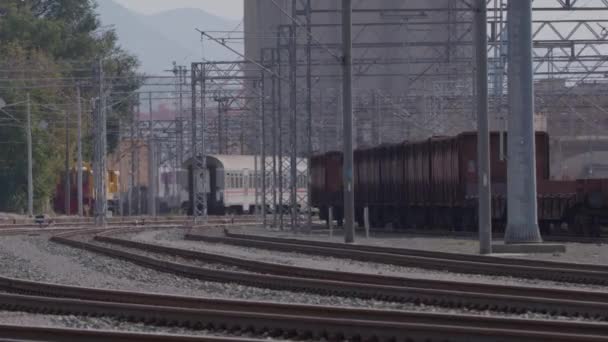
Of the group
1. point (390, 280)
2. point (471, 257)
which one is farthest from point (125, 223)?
point (390, 280)

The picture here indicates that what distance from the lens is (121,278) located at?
22641 millimetres

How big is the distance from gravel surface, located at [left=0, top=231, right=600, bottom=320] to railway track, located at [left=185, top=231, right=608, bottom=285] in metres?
4.17

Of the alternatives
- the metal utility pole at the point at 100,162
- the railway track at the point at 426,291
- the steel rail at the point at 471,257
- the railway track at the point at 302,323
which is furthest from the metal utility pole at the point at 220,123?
the railway track at the point at 302,323

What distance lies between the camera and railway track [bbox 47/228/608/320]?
46.8ft

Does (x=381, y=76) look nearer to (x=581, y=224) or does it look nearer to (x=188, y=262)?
(x=581, y=224)

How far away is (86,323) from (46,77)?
216 feet

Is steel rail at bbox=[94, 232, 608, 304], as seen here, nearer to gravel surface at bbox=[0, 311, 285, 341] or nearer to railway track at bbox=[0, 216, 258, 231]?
gravel surface at bbox=[0, 311, 285, 341]

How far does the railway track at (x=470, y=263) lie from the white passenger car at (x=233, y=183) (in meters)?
36.8

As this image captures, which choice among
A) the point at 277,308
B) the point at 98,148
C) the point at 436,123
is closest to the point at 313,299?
the point at 277,308

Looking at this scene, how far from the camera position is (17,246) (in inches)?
1414

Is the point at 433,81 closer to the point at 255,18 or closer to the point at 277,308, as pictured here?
the point at 255,18

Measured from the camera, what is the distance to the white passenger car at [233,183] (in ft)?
234

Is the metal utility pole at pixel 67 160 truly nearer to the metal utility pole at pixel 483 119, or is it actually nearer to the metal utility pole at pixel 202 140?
the metal utility pole at pixel 202 140

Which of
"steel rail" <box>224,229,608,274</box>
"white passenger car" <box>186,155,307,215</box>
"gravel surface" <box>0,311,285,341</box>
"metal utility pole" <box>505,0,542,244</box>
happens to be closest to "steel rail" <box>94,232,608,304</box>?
"steel rail" <box>224,229,608,274</box>
